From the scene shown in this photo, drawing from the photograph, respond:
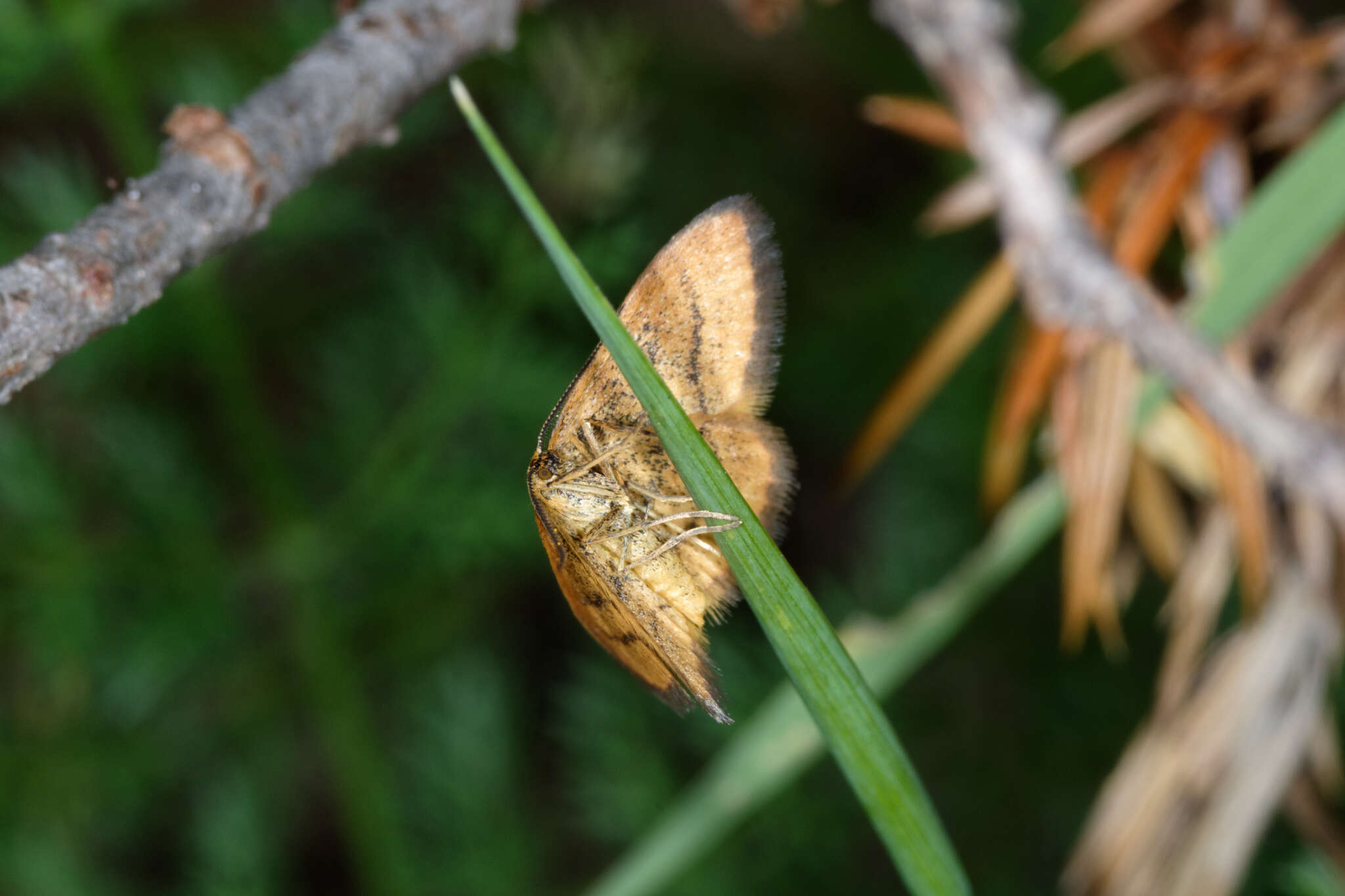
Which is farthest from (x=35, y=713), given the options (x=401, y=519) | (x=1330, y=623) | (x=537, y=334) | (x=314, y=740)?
(x=1330, y=623)

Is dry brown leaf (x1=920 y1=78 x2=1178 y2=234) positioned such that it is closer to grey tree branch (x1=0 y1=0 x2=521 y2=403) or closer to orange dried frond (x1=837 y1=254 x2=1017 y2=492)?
orange dried frond (x1=837 y1=254 x2=1017 y2=492)

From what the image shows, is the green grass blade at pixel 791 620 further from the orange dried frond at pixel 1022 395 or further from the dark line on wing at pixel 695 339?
the orange dried frond at pixel 1022 395

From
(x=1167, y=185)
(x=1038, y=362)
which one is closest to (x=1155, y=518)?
(x=1038, y=362)

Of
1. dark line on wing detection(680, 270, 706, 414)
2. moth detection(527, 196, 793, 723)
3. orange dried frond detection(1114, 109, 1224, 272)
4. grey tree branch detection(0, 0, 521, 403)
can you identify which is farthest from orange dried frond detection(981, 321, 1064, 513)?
grey tree branch detection(0, 0, 521, 403)

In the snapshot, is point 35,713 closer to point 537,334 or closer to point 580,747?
point 580,747

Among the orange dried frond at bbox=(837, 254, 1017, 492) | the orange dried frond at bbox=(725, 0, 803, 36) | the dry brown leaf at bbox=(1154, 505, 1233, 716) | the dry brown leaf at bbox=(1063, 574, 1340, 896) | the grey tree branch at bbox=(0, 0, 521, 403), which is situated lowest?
the dry brown leaf at bbox=(1063, 574, 1340, 896)
